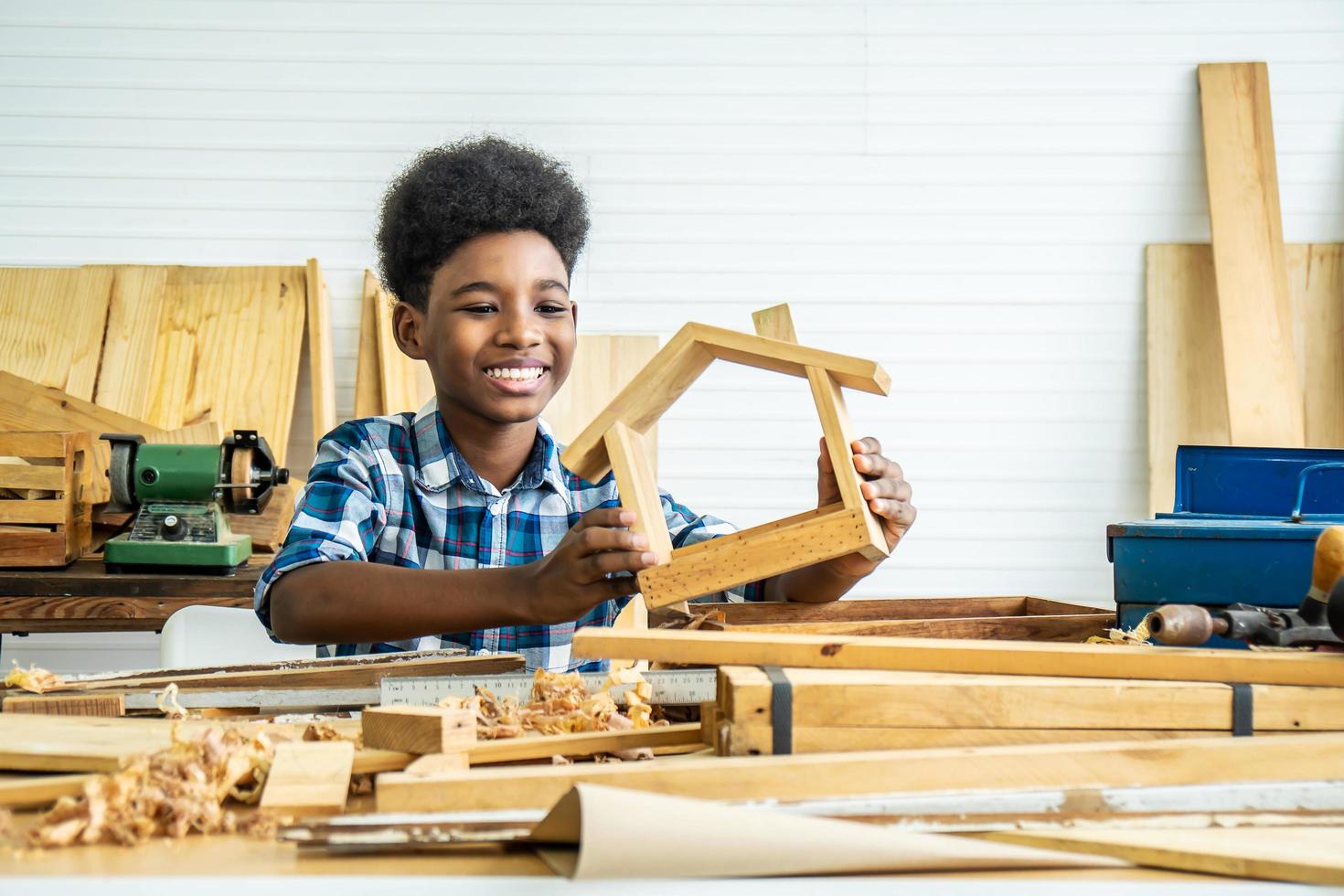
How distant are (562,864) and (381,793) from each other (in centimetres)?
20

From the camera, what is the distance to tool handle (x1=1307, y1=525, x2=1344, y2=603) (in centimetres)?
129

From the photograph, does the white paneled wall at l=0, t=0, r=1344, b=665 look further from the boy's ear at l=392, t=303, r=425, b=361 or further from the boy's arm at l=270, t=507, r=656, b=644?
the boy's arm at l=270, t=507, r=656, b=644

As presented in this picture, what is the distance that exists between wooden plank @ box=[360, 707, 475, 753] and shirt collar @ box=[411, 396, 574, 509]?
1.16 meters

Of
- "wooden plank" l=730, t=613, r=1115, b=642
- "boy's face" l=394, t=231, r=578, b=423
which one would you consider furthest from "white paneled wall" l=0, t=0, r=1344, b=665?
"wooden plank" l=730, t=613, r=1115, b=642

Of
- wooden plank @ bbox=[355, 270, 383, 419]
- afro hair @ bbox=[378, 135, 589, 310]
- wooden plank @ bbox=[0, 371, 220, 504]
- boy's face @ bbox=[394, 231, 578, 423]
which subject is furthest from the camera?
wooden plank @ bbox=[355, 270, 383, 419]

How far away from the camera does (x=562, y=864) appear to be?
945 mm

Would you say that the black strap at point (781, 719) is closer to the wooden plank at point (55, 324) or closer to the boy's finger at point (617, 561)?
the boy's finger at point (617, 561)

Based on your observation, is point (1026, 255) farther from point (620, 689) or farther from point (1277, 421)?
point (620, 689)

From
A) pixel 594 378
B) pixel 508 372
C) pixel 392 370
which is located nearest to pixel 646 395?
pixel 508 372

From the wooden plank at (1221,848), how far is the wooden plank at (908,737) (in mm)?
160

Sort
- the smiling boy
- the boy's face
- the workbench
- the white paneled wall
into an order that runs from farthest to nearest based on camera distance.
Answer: the white paneled wall < the workbench < the boy's face < the smiling boy

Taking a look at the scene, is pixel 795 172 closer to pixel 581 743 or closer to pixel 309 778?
pixel 581 743

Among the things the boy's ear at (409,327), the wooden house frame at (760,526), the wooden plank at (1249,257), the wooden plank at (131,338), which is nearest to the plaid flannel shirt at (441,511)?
the boy's ear at (409,327)

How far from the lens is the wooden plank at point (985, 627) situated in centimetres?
176
